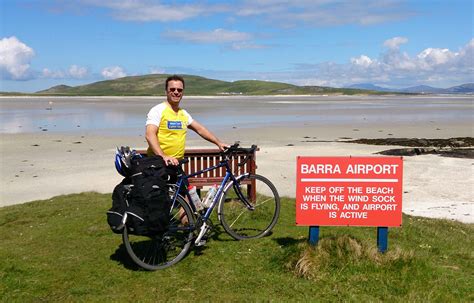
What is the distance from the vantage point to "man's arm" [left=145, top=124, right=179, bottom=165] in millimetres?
6047

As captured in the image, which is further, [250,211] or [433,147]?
[433,147]

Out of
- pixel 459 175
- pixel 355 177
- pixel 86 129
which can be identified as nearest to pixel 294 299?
pixel 355 177

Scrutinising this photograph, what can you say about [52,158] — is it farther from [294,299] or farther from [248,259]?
[294,299]

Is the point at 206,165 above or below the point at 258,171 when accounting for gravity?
above

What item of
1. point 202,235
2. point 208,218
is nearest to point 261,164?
point 208,218

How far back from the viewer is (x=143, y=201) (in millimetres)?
5730

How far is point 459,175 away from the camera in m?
14.6

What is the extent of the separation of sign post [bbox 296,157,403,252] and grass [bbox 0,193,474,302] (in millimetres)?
265

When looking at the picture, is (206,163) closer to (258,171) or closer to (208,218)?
(208,218)

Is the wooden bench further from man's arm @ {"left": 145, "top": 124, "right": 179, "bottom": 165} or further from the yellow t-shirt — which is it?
man's arm @ {"left": 145, "top": 124, "right": 179, "bottom": 165}

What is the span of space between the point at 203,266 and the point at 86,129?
28.6 metres

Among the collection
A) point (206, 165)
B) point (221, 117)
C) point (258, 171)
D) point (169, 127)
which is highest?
point (169, 127)

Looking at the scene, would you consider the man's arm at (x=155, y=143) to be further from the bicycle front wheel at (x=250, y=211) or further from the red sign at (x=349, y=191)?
the red sign at (x=349, y=191)

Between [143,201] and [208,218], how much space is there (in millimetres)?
1328
